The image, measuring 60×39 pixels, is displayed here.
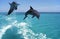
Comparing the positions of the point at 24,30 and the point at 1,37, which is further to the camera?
the point at 24,30

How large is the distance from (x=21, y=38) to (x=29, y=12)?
95408mm

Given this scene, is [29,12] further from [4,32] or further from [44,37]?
[44,37]

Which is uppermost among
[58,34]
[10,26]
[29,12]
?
[29,12]

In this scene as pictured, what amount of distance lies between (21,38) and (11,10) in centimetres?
9561

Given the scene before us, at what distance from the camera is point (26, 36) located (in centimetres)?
10250

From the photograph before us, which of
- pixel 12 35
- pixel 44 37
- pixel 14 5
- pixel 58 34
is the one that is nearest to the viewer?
pixel 14 5

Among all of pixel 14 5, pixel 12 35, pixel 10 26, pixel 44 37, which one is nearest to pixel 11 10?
pixel 14 5

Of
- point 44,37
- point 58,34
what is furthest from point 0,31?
point 58,34

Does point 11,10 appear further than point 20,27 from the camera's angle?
No

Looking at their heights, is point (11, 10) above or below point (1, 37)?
above

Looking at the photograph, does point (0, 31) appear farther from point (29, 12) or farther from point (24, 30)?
point (29, 12)

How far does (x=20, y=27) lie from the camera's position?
110500mm

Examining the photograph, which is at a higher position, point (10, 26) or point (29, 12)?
point (29, 12)

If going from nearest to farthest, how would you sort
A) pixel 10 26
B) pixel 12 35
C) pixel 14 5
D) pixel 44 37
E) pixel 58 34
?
pixel 14 5 → pixel 10 26 → pixel 12 35 → pixel 44 37 → pixel 58 34
